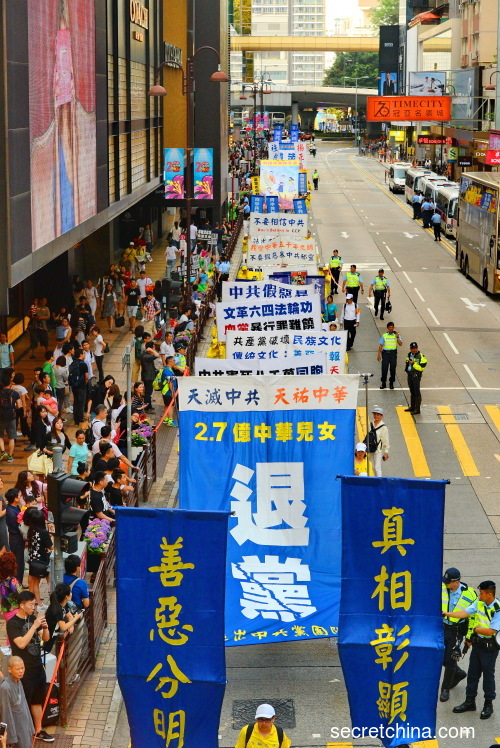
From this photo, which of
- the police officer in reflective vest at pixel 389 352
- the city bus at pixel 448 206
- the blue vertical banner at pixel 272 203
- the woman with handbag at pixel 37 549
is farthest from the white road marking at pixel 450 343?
the city bus at pixel 448 206

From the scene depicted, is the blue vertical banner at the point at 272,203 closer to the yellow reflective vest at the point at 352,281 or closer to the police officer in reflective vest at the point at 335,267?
the police officer in reflective vest at the point at 335,267

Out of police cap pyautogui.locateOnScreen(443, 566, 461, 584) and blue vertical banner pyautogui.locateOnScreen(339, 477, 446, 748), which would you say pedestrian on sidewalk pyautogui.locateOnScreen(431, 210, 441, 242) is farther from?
blue vertical banner pyautogui.locateOnScreen(339, 477, 446, 748)

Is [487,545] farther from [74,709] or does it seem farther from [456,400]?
[456,400]

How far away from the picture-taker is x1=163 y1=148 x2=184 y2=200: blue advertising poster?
40250 millimetres

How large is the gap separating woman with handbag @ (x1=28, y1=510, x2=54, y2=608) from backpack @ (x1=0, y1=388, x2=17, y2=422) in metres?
6.04

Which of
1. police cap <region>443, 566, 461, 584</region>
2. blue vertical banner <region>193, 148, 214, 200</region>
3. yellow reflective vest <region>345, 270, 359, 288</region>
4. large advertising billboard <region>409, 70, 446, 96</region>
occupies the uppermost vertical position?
large advertising billboard <region>409, 70, 446, 96</region>

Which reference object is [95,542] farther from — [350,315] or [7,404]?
[350,315]

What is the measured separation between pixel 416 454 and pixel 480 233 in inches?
777

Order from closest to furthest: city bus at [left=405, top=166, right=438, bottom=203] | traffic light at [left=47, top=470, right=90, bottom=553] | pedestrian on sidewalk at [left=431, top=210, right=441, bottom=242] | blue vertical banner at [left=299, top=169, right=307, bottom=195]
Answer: traffic light at [left=47, top=470, right=90, bottom=553] → pedestrian on sidewalk at [left=431, top=210, right=441, bottom=242] → blue vertical banner at [left=299, top=169, right=307, bottom=195] → city bus at [left=405, top=166, right=438, bottom=203]

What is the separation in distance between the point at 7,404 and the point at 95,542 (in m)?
5.89

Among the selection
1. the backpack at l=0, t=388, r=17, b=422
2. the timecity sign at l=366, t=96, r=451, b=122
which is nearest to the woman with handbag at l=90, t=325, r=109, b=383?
the backpack at l=0, t=388, r=17, b=422

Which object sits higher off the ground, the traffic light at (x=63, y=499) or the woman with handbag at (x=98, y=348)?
the traffic light at (x=63, y=499)

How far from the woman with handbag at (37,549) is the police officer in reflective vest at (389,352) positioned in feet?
41.1

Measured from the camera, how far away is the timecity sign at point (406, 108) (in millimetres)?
60875
